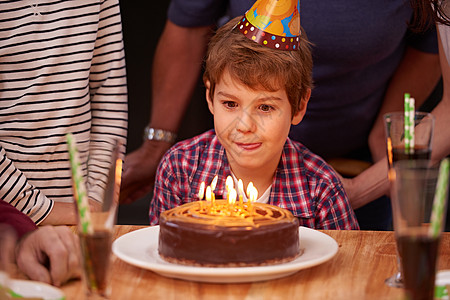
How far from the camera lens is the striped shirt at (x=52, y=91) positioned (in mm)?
1649

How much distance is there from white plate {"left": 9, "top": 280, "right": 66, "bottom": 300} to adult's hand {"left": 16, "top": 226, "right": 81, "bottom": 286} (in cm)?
6

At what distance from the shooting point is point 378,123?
87.6 inches

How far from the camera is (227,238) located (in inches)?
41.3

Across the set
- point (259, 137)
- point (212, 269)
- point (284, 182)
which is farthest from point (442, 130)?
point (212, 269)

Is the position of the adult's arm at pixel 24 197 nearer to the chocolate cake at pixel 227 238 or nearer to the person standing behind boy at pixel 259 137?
the person standing behind boy at pixel 259 137

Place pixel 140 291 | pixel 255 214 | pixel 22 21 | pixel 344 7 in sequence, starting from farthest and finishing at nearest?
pixel 344 7
pixel 22 21
pixel 255 214
pixel 140 291

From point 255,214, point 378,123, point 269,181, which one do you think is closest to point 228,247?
point 255,214

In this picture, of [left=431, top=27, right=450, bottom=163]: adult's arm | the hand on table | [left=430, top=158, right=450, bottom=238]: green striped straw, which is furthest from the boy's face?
[left=430, top=158, right=450, bottom=238]: green striped straw

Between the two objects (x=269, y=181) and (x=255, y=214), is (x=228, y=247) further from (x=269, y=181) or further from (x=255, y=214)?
(x=269, y=181)

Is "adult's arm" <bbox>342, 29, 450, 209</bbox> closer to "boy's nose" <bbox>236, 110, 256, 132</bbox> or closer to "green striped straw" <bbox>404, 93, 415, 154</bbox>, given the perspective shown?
"boy's nose" <bbox>236, 110, 256, 132</bbox>

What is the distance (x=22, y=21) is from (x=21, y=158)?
14.1 inches

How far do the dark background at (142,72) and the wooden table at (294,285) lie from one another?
2.65m

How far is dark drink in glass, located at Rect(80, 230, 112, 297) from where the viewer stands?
0.88 meters

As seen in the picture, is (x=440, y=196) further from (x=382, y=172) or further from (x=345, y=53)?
(x=345, y=53)
